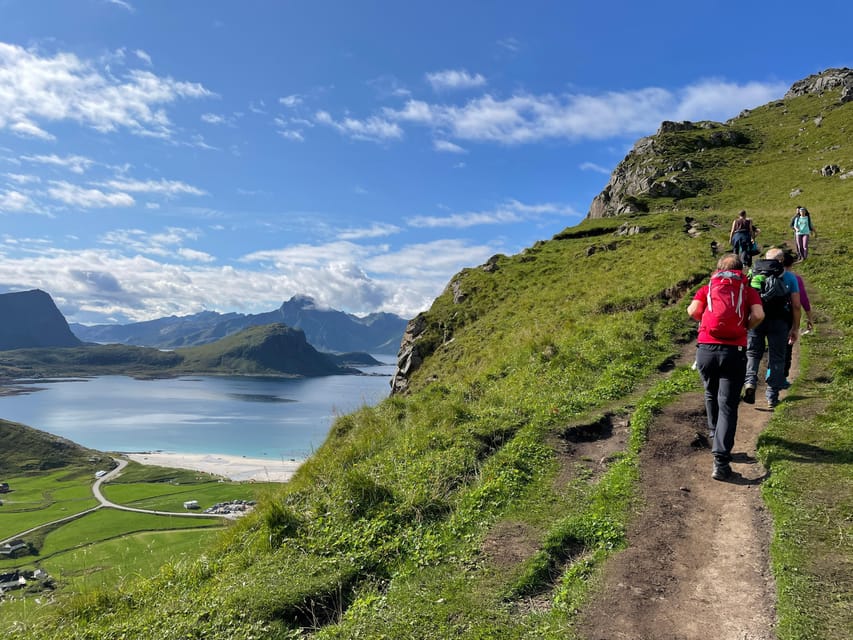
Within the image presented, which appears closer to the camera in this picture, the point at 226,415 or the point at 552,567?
the point at 552,567

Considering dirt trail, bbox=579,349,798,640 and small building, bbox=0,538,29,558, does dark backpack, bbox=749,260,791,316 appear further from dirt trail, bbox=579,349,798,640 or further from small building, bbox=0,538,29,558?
small building, bbox=0,538,29,558

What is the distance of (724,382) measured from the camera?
302 inches

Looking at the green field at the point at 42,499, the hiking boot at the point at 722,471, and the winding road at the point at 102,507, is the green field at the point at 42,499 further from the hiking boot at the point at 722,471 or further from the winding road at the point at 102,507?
the hiking boot at the point at 722,471

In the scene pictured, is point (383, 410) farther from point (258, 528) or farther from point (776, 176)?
point (776, 176)

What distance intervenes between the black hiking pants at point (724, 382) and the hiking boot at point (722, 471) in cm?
7

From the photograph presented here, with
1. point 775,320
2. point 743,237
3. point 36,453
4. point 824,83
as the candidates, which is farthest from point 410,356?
point 36,453

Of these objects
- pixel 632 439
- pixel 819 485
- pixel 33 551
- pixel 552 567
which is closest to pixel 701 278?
pixel 632 439

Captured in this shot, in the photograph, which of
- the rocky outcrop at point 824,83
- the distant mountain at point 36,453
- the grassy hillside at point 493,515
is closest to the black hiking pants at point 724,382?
the grassy hillside at point 493,515

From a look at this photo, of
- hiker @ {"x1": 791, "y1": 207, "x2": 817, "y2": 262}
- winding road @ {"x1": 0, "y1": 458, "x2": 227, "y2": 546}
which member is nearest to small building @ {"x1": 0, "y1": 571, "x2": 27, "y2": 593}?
winding road @ {"x1": 0, "y1": 458, "x2": 227, "y2": 546}

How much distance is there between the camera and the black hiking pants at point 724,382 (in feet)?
24.3

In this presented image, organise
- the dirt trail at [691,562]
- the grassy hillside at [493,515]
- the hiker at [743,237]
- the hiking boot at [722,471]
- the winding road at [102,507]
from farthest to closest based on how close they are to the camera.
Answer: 1. the winding road at [102,507]
2. the hiker at [743,237]
3. the hiking boot at [722,471]
4. the grassy hillside at [493,515]
5. the dirt trail at [691,562]

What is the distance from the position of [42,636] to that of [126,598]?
1062mm

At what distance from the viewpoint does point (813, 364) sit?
463 inches

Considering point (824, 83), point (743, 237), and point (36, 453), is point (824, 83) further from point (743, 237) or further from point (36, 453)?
point (36, 453)
